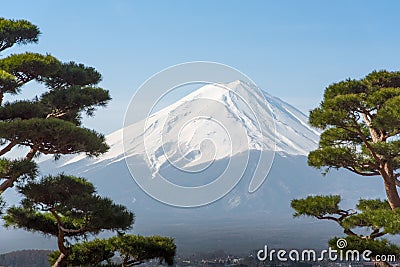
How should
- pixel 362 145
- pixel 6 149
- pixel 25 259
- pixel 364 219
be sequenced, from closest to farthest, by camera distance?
pixel 6 149
pixel 364 219
pixel 362 145
pixel 25 259

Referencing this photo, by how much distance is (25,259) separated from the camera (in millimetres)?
9242

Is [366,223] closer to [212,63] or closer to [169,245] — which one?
[169,245]

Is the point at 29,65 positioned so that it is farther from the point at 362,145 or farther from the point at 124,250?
the point at 362,145

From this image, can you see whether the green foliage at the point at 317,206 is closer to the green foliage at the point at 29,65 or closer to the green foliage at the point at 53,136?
the green foliage at the point at 53,136

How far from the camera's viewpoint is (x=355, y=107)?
6.53 metres

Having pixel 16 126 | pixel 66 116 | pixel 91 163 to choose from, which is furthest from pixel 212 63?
pixel 91 163

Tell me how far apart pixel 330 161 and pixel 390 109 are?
1096 mm

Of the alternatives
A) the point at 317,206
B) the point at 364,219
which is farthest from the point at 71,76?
the point at 364,219

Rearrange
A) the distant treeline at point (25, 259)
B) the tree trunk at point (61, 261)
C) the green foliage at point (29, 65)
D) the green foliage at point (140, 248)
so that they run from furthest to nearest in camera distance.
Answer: the distant treeline at point (25, 259)
the green foliage at point (140, 248)
the tree trunk at point (61, 261)
the green foliage at point (29, 65)

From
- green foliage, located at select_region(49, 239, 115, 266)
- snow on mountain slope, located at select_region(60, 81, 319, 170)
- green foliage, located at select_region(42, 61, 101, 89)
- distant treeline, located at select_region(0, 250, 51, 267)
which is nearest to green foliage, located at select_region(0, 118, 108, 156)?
snow on mountain slope, located at select_region(60, 81, 319, 170)

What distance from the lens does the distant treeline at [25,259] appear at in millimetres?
8736

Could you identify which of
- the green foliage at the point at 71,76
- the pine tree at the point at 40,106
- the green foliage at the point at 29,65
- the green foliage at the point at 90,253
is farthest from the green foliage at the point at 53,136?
the green foliage at the point at 90,253

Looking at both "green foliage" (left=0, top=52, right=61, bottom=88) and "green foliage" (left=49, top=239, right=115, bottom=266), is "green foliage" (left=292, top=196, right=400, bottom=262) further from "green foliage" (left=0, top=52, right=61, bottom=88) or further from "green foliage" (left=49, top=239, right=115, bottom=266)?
"green foliage" (left=0, top=52, right=61, bottom=88)

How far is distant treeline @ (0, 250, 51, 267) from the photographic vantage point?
874cm
